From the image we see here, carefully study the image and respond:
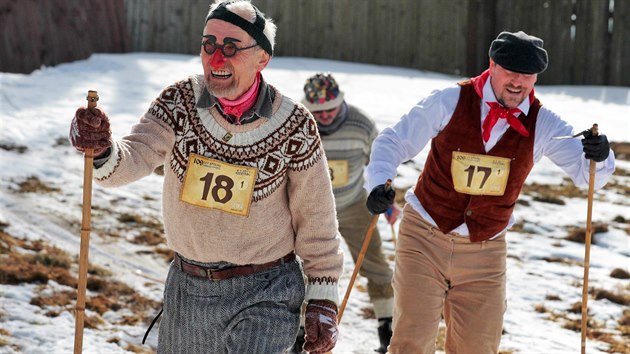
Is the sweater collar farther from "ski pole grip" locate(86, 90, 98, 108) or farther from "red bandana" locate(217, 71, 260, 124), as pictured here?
"ski pole grip" locate(86, 90, 98, 108)

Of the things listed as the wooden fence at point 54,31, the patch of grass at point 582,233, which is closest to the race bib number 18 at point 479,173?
the patch of grass at point 582,233

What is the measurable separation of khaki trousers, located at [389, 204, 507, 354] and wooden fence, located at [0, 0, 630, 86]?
40.7ft

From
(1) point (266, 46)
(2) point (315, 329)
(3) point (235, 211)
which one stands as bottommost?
(2) point (315, 329)

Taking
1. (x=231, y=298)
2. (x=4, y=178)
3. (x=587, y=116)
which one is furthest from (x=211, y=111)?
(x=587, y=116)

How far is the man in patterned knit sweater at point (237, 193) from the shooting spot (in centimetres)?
357

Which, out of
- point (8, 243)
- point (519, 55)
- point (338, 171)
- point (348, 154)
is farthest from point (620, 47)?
point (519, 55)

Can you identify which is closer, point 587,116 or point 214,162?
point 214,162

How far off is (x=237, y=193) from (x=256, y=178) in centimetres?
8

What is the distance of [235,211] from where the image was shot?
3.59 metres

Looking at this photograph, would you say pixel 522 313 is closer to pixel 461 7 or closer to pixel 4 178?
pixel 4 178

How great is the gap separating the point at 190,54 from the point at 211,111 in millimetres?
Result: 14028

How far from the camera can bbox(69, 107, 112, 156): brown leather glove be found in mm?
3213

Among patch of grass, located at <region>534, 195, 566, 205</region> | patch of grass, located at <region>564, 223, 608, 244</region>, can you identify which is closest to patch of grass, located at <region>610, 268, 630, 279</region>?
patch of grass, located at <region>564, 223, 608, 244</region>

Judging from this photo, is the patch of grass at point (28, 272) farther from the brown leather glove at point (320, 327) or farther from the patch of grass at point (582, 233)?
the patch of grass at point (582, 233)
